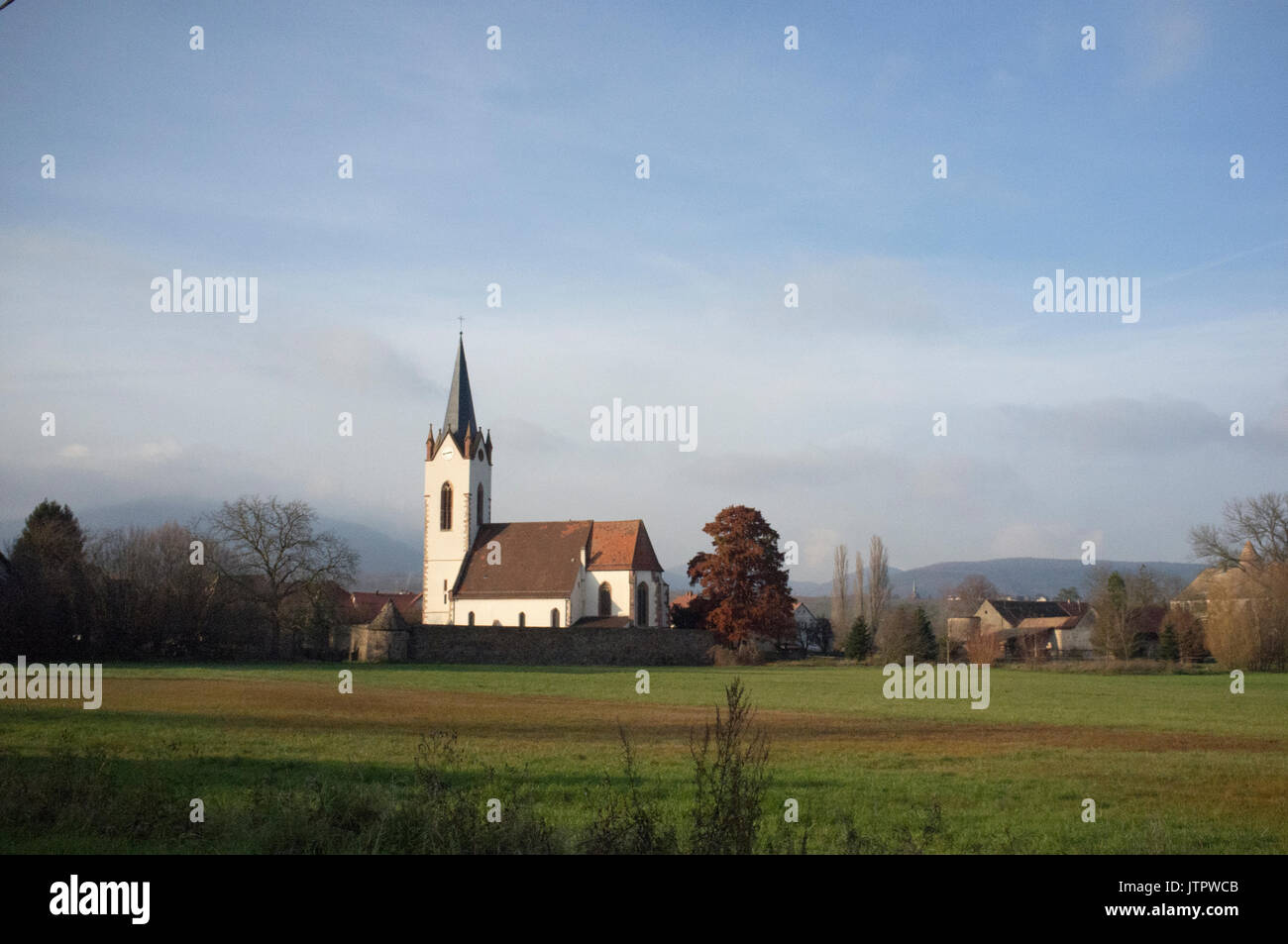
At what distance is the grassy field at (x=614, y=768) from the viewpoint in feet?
29.3

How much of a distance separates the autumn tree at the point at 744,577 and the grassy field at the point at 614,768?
34.3 metres

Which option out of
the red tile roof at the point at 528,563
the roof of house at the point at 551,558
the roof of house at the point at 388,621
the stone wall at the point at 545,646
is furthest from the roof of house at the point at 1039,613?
the roof of house at the point at 388,621

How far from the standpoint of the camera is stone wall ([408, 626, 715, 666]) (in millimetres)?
61062

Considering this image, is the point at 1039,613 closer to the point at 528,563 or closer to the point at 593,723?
the point at 528,563

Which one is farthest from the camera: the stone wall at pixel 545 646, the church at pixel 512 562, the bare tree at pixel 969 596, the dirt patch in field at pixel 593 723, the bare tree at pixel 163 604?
the bare tree at pixel 969 596

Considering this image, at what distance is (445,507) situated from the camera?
80312 mm

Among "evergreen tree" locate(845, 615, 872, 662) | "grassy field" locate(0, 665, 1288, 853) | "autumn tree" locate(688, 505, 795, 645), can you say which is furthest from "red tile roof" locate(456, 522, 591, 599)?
"grassy field" locate(0, 665, 1288, 853)

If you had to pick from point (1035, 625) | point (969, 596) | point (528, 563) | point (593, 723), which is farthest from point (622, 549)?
point (969, 596)

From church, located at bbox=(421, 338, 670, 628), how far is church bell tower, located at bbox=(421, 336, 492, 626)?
0.26 ft

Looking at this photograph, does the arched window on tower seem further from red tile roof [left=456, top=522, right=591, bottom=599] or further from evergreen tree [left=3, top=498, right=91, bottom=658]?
evergreen tree [left=3, top=498, right=91, bottom=658]

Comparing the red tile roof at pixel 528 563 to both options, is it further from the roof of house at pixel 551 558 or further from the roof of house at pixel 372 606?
the roof of house at pixel 372 606
